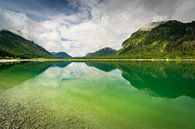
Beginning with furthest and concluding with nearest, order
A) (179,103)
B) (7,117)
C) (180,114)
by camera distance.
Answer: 1. (179,103)
2. (180,114)
3. (7,117)

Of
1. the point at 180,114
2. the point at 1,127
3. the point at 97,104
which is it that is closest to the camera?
the point at 1,127

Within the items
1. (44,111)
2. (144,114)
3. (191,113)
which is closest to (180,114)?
(191,113)

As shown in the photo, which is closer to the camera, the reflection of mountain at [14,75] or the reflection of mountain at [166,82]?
A: the reflection of mountain at [166,82]

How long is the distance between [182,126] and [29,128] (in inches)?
495

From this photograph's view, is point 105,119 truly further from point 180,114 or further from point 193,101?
point 193,101

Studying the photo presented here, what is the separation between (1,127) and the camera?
15.9 metres

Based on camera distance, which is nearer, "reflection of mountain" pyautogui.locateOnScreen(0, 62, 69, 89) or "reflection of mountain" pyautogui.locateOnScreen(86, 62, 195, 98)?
"reflection of mountain" pyautogui.locateOnScreen(86, 62, 195, 98)

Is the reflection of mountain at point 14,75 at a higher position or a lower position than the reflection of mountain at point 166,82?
higher

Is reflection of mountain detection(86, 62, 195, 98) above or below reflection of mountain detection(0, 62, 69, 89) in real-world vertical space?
below

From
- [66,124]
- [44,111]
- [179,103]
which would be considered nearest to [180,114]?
[179,103]

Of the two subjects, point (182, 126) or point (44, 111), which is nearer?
point (182, 126)

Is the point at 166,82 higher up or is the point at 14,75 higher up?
the point at 14,75

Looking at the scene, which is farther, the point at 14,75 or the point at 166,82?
the point at 14,75

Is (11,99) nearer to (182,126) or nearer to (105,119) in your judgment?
(105,119)
